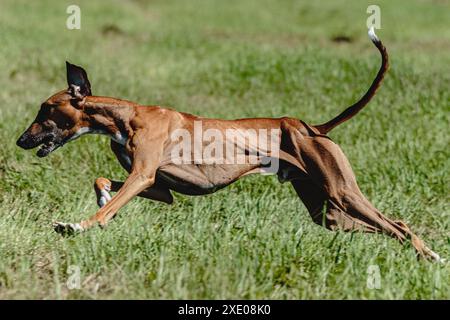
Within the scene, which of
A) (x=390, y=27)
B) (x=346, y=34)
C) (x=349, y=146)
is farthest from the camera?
(x=390, y=27)

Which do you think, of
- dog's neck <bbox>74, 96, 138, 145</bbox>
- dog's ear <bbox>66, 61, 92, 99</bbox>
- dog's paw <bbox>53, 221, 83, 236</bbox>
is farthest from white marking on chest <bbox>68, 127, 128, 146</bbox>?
dog's paw <bbox>53, 221, 83, 236</bbox>

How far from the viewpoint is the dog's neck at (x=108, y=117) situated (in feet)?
19.6

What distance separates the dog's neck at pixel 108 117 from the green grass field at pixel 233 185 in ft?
2.23

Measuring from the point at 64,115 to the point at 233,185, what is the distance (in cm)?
237

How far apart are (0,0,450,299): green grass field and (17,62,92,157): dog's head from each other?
655mm

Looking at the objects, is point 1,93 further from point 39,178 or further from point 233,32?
point 233,32

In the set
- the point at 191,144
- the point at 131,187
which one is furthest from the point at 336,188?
the point at 131,187

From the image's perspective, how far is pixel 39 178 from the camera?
25.7ft

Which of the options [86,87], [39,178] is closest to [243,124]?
[86,87]

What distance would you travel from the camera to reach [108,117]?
6016 mm

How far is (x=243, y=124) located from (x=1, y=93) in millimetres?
7427

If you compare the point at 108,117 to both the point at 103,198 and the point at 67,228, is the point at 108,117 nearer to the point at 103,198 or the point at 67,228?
the point at 103,198

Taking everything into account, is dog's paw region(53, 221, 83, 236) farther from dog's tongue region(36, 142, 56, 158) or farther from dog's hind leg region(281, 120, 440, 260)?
dog's hind leg region(281, 120, 440, 260)

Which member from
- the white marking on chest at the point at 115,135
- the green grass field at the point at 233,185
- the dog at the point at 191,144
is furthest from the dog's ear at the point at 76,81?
the green grass field at the point at 233,185
